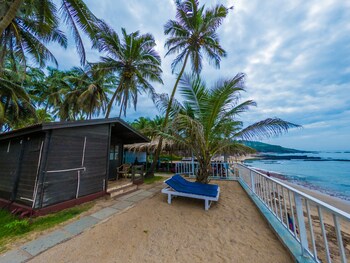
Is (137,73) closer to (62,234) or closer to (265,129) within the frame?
(265,129)

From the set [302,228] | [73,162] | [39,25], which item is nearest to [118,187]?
[73,162]

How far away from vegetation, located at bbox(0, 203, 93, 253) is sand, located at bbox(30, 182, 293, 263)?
1118 millimetres

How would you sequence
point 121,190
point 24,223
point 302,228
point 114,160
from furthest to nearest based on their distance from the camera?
point 114,160
point 121,190
point 24,223
point 302,228

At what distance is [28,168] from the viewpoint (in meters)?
4.35

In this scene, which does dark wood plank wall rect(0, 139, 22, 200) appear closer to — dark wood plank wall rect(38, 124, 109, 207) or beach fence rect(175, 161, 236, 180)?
dark wood plank wall rect(38, 124, 109, 207)

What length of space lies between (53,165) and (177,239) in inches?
156

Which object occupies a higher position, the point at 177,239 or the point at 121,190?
the point at 121,190

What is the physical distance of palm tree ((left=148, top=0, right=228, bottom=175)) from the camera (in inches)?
346

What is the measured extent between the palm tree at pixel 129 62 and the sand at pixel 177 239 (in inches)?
348

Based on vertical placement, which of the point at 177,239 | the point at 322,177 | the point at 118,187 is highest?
the point at 118,187

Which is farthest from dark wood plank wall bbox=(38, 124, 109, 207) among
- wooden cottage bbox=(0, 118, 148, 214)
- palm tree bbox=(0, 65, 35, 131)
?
palm tree bbox=(0, 65, 35, 131)

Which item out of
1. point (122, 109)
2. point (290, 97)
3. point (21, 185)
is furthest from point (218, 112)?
point (122, 109)

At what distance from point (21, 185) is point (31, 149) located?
1.11m

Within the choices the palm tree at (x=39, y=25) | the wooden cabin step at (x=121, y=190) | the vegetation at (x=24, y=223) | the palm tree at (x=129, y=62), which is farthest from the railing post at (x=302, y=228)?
the palm tree at (x=129, y=62)
